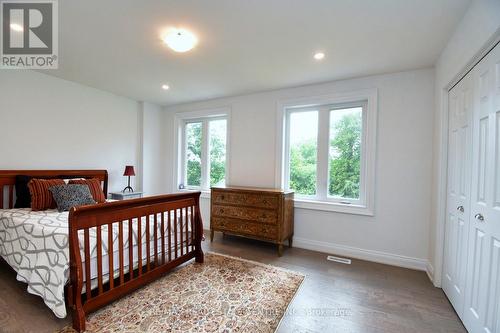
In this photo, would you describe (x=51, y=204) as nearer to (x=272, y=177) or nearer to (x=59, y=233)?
(x=59, y=233)

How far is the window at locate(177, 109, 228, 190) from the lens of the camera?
433 cm

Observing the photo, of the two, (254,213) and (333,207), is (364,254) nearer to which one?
(333,207)

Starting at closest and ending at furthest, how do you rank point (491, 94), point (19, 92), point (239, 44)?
point (491, 94)
point (239, 44)
point (19, 92)

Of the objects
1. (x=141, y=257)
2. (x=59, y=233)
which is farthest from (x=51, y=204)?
(x=141, y=257)

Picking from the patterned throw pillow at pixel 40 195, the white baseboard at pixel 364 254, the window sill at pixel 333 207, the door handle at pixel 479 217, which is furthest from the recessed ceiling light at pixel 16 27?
the door handle at pixel 479 217

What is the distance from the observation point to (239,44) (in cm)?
233

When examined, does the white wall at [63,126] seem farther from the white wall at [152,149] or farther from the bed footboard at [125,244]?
the bed footboard at [125,244]

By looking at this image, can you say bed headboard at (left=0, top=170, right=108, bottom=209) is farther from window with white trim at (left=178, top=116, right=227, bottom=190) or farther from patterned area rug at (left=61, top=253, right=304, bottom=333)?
patterned area rug at (left=61, top=253, right=304, bottom=333)

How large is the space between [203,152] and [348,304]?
3.41 metres

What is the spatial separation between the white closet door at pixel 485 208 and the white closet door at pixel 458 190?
0.12 metres

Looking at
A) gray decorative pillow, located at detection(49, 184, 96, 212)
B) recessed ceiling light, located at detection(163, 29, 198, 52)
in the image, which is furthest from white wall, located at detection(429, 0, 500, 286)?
gray decorative pillow, located at detection(49, 184, 96, 212)

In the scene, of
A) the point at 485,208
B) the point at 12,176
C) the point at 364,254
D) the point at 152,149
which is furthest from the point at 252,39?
the point at 12,176

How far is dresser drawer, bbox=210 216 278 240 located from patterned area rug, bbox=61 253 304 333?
1.82 feet

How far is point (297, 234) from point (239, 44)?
2.73m
